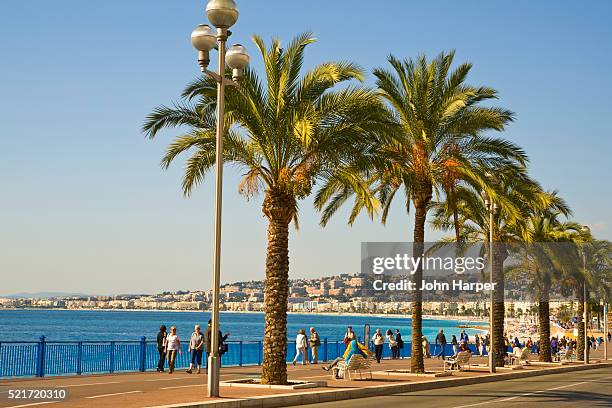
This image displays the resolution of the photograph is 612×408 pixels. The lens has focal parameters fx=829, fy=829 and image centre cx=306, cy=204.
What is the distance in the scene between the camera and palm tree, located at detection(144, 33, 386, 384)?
22500 millimetres

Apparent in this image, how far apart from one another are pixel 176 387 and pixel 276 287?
3762 mm

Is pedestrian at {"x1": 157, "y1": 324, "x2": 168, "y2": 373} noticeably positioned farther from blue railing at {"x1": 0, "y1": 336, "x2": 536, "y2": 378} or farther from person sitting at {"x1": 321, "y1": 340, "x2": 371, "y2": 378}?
person sitting at {"x1": 321, "y1": 340, "x2": 371, "y2": 378}

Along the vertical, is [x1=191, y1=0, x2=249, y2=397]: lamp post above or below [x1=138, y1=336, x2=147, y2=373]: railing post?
above

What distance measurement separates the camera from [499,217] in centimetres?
3909

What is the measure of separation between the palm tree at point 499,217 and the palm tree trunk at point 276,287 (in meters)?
10.3

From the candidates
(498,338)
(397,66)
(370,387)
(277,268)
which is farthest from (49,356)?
(498,338)

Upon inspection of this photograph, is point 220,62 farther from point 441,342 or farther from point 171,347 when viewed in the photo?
point 441,342

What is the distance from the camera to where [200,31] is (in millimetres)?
18250

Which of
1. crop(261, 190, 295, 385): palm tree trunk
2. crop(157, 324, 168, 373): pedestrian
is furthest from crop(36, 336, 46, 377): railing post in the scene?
crop(261, 190, 295, 385): palm tree trunk

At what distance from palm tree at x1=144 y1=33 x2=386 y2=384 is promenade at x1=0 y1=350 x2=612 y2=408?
2.17 metres

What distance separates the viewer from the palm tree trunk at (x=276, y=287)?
73.2ft

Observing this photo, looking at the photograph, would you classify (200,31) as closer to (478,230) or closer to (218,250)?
(218,250)

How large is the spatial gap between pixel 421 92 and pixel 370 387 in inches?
438

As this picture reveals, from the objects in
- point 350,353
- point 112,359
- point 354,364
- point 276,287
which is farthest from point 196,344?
point 276,287
